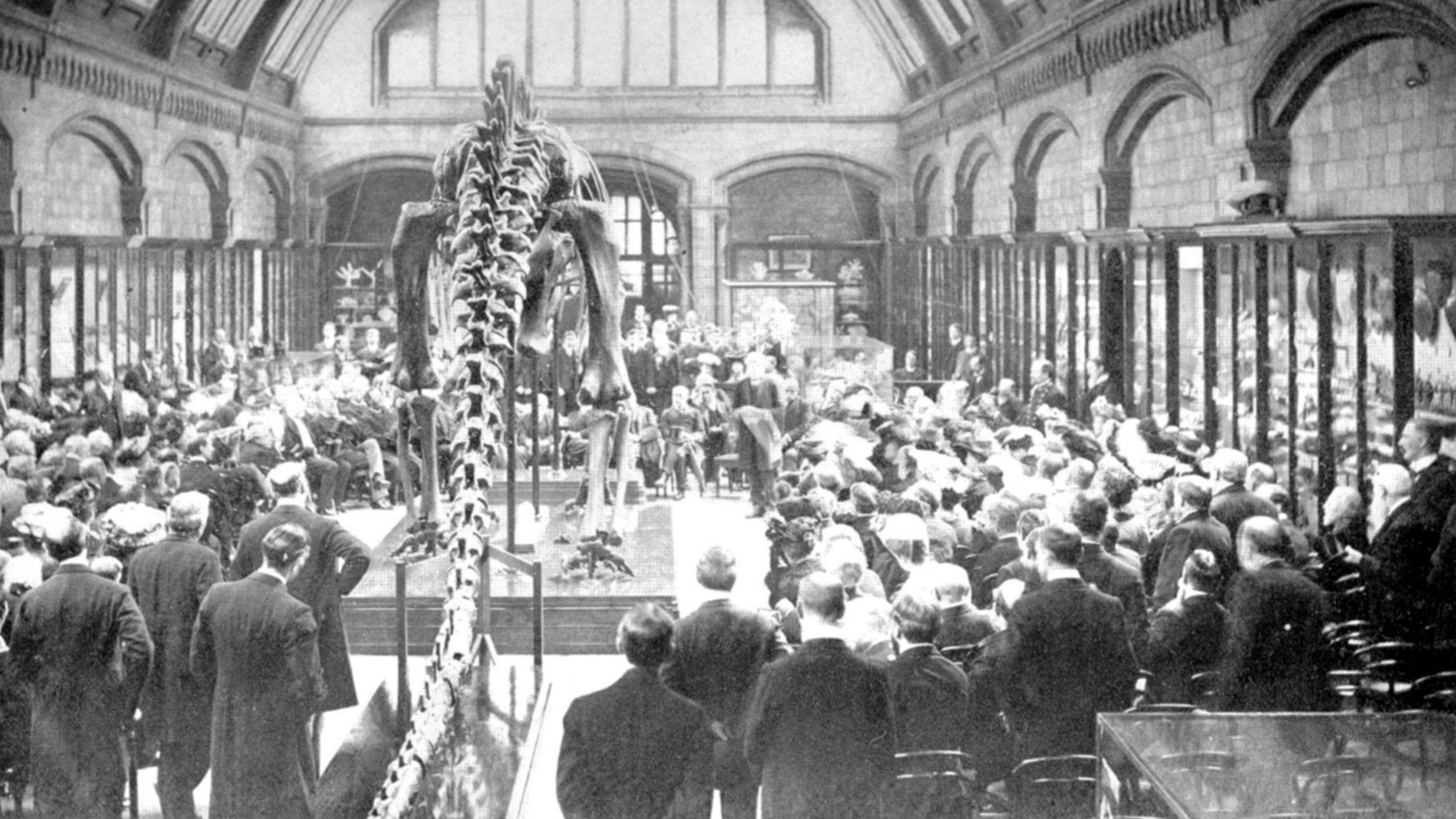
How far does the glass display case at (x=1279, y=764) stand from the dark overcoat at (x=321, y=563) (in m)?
3.86

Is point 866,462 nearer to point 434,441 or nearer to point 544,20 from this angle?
point 434,441

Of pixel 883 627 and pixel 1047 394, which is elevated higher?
pixel 1047 394

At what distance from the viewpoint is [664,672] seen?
6094 millimetres

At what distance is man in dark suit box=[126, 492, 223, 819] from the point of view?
6.60 meters

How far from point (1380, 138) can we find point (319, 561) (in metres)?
7.86

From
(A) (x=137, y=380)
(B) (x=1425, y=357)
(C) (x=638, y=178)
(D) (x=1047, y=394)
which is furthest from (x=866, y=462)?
(C) (x=638, y=178)

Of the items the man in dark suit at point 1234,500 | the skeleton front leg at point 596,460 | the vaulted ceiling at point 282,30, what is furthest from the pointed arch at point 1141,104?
the skeleton front leg at point 596,460

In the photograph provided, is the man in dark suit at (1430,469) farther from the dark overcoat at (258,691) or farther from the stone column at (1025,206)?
the stone column at (1025,206)

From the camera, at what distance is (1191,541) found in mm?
7461

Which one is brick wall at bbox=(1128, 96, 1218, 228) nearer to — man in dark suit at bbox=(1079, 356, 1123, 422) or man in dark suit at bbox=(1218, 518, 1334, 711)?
man in dark suit at bbox=(1079, 356, 1123, 422)

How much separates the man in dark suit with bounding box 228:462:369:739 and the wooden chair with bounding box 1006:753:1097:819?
305 cm

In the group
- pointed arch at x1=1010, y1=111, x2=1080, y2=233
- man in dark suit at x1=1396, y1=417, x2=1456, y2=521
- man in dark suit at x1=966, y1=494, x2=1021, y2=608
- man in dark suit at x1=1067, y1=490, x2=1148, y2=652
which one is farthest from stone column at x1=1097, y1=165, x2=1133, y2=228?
man in dark suit at x1=1067, y1=490, x2=1148, y2=652

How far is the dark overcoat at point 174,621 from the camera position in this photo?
6617 millimetres

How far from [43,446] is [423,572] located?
359 cm
